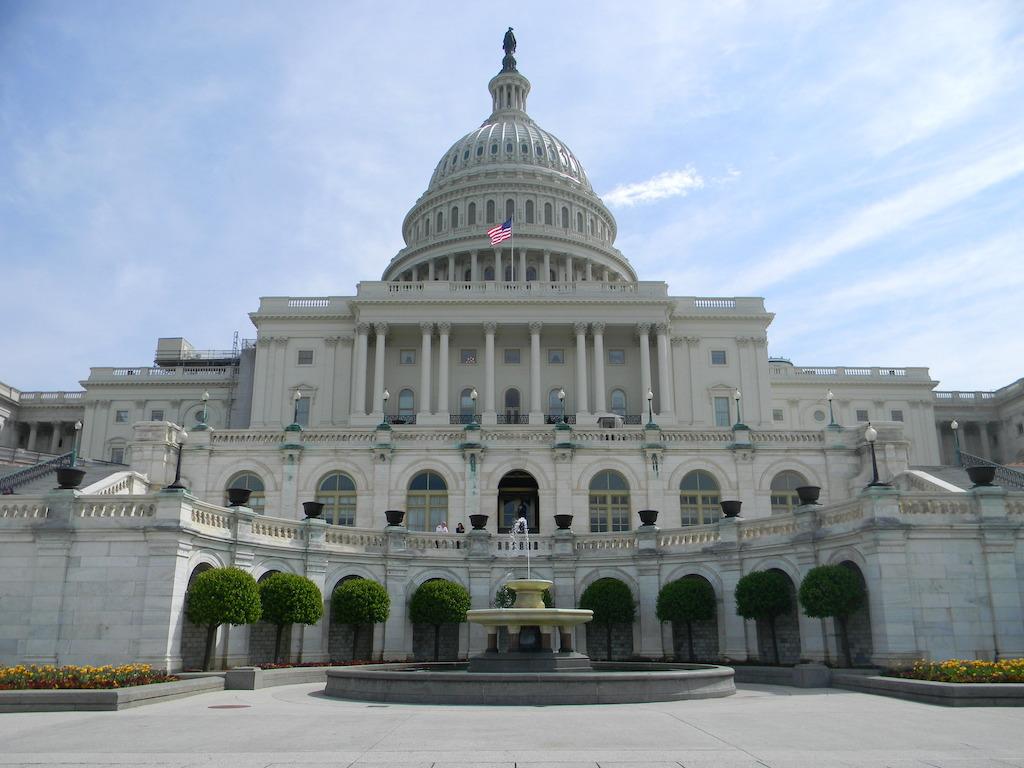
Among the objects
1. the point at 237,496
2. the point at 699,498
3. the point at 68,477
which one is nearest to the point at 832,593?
the point at 699,498

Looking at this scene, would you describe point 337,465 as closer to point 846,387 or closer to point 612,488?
point 612,488

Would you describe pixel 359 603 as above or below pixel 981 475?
below

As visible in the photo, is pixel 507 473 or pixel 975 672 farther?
pixel 507 473

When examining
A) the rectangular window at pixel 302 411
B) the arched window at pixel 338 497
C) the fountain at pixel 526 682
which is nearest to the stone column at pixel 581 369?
the rectangular window at pixel 302 411

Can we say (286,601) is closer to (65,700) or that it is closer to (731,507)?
(65,700)

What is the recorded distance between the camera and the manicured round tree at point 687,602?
3584cm

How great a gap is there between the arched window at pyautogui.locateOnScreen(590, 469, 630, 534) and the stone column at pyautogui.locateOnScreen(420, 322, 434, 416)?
34515 mm

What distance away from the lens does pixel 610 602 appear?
3731 cm

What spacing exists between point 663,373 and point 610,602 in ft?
168

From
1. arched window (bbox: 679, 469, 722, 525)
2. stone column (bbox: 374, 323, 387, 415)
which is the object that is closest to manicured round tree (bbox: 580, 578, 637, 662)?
arched window (bbox: 679, 469, 722, 525)

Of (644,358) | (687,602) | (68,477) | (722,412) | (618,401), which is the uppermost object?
(644,358)

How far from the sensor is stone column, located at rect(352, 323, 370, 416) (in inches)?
3334

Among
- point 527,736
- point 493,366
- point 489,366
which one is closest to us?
point 527,736

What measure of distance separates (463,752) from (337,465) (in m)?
38.0
